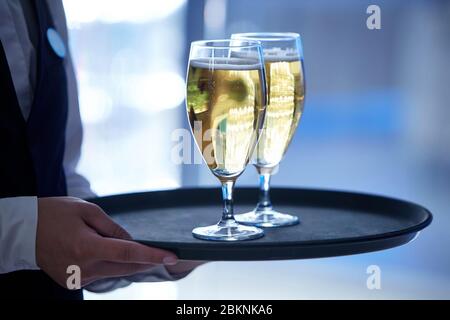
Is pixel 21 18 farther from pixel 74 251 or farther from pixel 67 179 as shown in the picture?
pixel 74 251

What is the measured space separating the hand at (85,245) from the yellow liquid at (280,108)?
12.1 inches

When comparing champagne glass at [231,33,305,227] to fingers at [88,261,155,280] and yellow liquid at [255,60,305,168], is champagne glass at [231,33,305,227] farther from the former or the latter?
fingers at [88,261,155,280]

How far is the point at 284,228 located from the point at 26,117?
51 cm

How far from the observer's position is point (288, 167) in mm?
4305

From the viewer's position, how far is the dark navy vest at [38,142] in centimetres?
127

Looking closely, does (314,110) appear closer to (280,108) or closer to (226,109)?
(280,108)

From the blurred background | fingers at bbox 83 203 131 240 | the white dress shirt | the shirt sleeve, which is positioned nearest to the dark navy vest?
the white dress shirt

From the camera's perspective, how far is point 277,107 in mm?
1214

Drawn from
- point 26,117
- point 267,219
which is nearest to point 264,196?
point 267,219

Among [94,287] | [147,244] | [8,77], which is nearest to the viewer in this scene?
[147,244]

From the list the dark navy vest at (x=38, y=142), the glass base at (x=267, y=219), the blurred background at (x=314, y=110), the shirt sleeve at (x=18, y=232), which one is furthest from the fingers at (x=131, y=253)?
the blurred background at (x=314, y=110)

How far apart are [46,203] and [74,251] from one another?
9 cm
